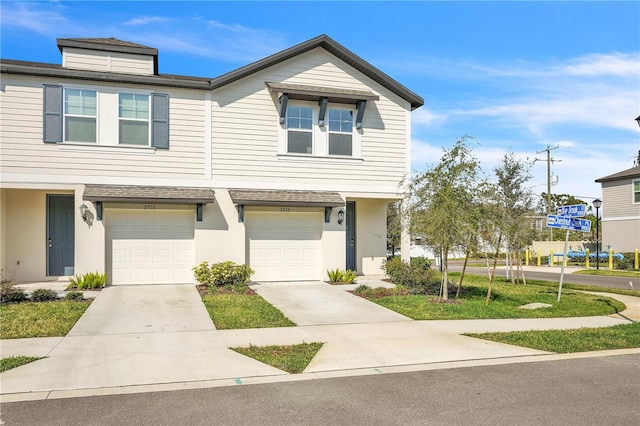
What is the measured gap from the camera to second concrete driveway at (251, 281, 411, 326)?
37.9ft

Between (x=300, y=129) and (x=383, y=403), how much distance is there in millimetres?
12096

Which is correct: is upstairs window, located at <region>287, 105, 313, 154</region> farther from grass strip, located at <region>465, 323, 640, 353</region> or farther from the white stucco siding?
grass strip, located at <region>465, 323, 640, 353</region>

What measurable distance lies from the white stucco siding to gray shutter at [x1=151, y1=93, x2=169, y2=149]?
42.2 inches

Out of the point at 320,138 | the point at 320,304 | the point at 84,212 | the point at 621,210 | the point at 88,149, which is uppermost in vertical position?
the point at 320,138

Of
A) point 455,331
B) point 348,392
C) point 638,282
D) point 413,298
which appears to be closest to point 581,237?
point 638,282

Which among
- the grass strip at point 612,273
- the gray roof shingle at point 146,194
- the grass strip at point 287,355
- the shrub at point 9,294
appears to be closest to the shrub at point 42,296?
the shrub at point 9,294

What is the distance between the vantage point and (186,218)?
1612 centimetres

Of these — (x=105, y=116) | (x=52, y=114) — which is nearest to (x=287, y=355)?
(x=105, y=116)

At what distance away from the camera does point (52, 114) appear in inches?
585

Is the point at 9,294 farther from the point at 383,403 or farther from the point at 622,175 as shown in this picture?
the point at 622,175

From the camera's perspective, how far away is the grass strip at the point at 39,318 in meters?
9.45

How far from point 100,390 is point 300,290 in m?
8.99

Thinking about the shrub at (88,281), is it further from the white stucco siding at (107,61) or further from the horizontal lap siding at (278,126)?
the white stucco siding at (107,61)

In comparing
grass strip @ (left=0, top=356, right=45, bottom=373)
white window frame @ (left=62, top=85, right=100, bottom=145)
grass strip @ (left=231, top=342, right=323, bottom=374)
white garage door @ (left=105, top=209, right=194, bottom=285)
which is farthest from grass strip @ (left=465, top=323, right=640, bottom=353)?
white window frame @ (left=62, top=85, right=100, bottom=145)
